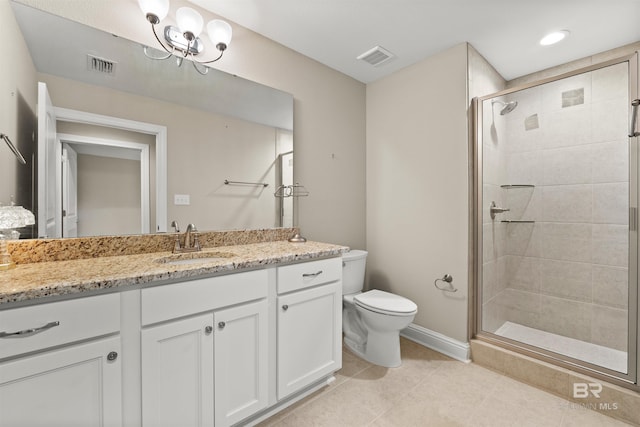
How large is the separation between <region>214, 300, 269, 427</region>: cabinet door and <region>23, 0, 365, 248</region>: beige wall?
1.05 metres

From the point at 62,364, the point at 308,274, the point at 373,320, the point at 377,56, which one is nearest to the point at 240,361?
the point at 308,274

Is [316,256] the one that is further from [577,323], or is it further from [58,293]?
[577,323]

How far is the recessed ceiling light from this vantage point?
1922mm

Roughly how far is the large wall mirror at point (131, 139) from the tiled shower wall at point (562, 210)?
1.86 metres

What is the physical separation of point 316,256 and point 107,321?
0.96 meters

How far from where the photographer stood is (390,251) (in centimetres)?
257

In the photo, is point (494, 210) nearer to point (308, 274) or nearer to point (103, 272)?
point (308, 274)

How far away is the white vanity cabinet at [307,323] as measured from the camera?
1.45 meters

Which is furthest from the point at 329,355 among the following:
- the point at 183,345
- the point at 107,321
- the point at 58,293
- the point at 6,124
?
the point at 6,124

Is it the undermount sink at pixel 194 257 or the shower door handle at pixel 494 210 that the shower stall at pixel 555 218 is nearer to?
the shower door handle at pixel 494 210

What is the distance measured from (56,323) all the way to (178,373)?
0.47 metres

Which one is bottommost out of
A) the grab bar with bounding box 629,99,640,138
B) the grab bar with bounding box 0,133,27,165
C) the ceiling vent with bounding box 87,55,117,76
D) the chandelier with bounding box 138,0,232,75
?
the grab bar with bounding box 0,133,27,165

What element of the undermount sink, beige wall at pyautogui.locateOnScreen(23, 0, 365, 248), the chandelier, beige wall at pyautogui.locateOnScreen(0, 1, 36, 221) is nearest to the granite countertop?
the undermount sink

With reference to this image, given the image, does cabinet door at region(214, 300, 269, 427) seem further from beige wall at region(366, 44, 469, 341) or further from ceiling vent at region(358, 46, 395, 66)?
ceiling vent at region(358, 46, 395, 66)
